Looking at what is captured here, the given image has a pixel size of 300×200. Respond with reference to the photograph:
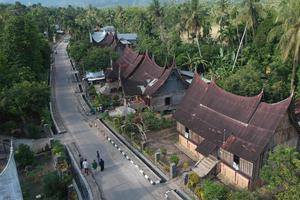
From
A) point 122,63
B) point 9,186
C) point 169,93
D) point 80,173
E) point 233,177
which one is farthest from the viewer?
point 122,63

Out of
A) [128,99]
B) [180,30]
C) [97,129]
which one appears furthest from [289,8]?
[180,30]

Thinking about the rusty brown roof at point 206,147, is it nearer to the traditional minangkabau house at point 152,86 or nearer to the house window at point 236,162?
the house window at point 236,162

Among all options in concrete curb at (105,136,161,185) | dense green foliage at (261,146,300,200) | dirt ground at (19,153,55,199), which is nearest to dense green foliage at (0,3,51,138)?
dirt ground at (19,153,55,199)

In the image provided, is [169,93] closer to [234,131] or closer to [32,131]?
[234,131]

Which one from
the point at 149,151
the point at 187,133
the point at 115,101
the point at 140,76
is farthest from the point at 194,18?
the point at 149,151

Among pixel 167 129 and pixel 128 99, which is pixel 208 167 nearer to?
pixel 167 129

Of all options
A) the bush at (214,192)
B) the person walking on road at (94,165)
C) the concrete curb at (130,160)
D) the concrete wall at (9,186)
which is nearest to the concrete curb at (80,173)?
the person walking on road at (94,165)
